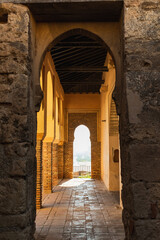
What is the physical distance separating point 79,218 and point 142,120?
169 inches

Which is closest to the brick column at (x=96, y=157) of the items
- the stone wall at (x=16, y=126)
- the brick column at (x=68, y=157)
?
the brick column at (x=68, y=157)

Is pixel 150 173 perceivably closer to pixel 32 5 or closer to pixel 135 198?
pixel 135 198

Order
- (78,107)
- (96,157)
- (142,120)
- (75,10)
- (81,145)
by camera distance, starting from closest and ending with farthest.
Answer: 1. (142,120)
2. (75,10)
3. (96,157)
4. (78,107)
5. (81,145)

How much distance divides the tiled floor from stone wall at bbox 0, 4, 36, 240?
2.05m

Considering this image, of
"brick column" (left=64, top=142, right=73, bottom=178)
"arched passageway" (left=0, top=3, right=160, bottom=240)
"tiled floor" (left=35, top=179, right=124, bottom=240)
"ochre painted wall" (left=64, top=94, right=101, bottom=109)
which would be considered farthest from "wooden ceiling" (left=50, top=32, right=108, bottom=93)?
"tiled floor" (left=35, top=179, right=124, bottom=240)

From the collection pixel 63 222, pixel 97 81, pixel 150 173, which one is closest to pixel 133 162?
pixel 150 173

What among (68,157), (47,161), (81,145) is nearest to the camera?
(47,161)

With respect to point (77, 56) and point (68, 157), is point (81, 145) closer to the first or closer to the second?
point (68, 157)

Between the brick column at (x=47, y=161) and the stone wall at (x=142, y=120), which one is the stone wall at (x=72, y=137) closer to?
the brick column at (x=47, y=161)

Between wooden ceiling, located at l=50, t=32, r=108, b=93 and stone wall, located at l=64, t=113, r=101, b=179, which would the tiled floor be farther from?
stone wall, located at l=64, t=113, r=101, b=179

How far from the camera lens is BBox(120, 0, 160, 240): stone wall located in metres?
3.34

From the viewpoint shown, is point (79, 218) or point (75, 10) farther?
point (79, 218)

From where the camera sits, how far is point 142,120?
3506 millimetres

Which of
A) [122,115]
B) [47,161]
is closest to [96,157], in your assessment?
[47,161]
